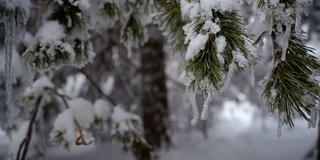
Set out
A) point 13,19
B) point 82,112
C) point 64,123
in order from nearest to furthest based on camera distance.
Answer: point 13,19 < point 64,123 < point 82,112

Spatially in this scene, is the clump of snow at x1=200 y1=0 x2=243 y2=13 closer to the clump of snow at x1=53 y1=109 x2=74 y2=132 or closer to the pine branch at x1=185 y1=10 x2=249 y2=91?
the pine branch at x1=185 y1=10 x2=249 y2=91

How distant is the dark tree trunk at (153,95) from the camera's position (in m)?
4.89

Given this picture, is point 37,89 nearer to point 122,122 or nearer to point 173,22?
point 122,122

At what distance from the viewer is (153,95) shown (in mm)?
4957

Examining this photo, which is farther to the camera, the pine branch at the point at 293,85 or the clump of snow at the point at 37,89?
the clump of snow at the point at 37,89

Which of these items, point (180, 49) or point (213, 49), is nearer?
point (213, 49)

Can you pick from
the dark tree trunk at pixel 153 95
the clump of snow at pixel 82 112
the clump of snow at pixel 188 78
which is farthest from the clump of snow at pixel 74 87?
the clump of snow at pixel 188 78

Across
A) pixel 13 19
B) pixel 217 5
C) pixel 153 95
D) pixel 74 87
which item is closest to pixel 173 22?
pixel 217 5

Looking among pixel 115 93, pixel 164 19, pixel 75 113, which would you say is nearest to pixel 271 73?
pixel 164 19

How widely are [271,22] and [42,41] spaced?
3.49ft

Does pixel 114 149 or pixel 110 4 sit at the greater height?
pixel 110 4

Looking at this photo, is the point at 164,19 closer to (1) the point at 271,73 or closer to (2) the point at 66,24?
(2) the point at 66,24

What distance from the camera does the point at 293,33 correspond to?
119 cm

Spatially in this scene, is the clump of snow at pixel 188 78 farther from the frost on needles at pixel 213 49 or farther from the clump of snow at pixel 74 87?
the clump of snow at pixel 74 87
